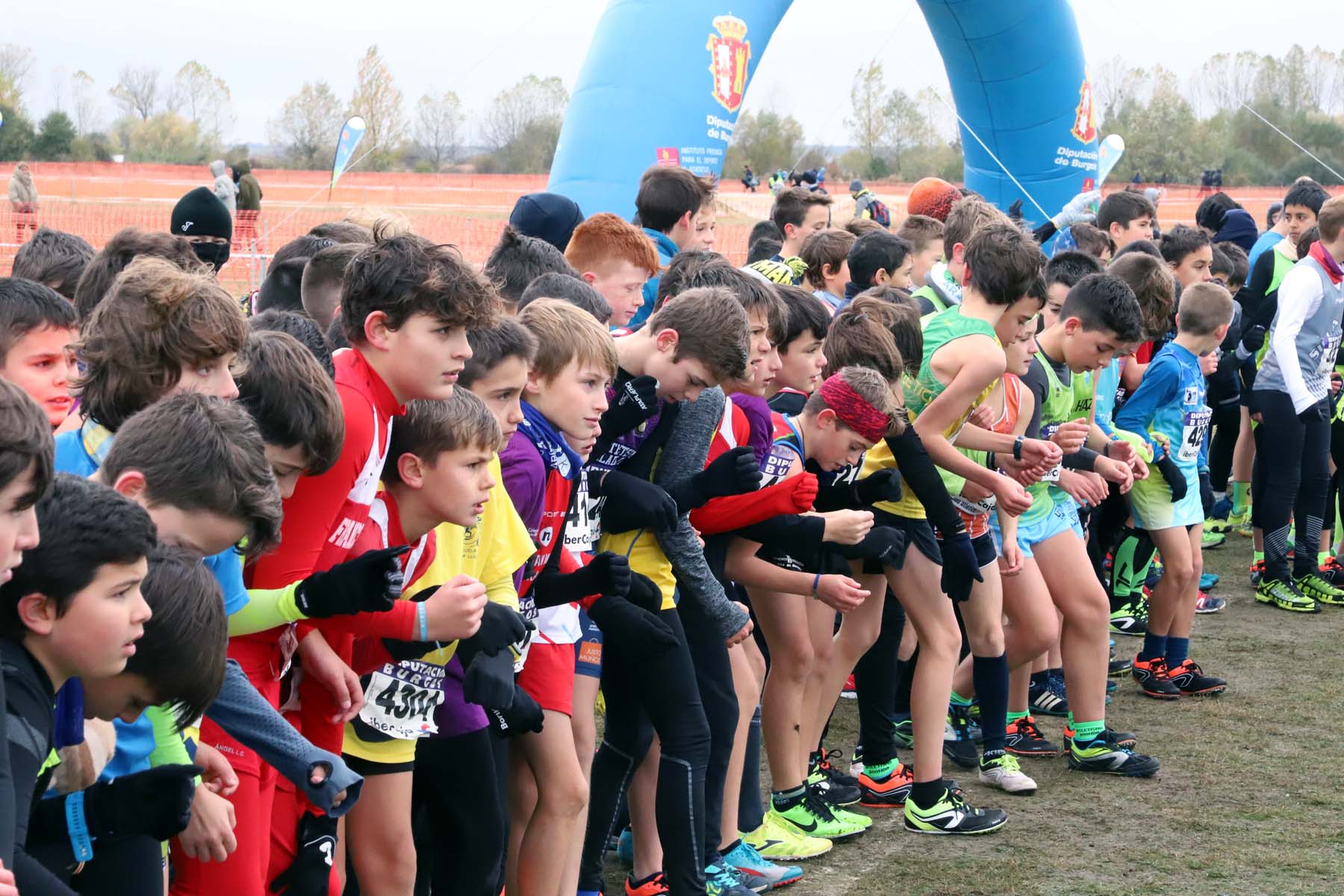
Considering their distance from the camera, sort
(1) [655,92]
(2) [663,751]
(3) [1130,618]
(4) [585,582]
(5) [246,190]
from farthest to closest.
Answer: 1. (5) [246,190]
2. (1) [655,92]
3. (3) [1130,618]
4. (2) [663,751]
5. (4) [585,582]

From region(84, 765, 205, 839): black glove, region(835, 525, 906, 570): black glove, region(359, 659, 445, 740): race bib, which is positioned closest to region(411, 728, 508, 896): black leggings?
region(359, 659, 445, 740): race bib

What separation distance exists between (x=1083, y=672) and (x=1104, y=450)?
104cm

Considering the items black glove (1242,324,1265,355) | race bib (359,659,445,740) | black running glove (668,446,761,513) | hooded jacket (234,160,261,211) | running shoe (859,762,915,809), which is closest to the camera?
race bib (359,659,445,740)

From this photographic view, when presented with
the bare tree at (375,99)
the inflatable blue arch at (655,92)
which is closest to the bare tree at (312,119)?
the bare tree at (375,99)

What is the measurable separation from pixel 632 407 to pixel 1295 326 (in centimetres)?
558

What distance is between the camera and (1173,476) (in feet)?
20.7

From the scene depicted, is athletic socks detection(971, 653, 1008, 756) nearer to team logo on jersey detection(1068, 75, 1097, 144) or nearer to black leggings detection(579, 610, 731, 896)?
black leggings detection(579, 610, 731, 896)

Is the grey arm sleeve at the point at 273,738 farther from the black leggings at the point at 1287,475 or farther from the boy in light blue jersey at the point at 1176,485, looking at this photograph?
the black leggings at the point at 1287,475

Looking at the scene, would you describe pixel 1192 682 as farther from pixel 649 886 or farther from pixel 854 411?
pixel 649 886

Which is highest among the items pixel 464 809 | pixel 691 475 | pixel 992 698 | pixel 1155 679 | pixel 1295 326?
pixel 1295 326

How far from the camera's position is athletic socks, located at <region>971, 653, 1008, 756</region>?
531cm

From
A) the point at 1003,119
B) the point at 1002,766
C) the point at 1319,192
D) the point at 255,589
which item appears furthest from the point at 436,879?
the point at 1003,119

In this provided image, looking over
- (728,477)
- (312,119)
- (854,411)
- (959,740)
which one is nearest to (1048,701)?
(959,740)

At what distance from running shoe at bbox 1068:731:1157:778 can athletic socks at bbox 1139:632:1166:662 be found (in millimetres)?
1078
